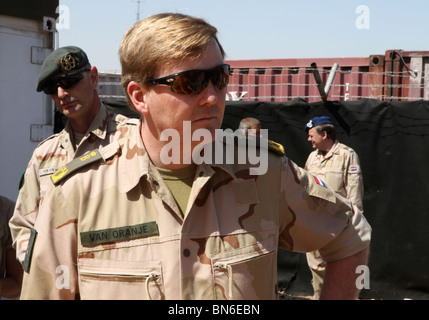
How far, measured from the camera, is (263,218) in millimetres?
1898

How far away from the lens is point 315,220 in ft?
6.57

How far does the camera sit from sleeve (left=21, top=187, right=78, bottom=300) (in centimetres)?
180

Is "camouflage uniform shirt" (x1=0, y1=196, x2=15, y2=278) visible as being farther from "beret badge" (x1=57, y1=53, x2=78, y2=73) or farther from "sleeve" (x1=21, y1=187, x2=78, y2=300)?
"sleeve" (x1=21, y1=187, x2=78, y2=300)

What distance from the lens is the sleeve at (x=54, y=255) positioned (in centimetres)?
180

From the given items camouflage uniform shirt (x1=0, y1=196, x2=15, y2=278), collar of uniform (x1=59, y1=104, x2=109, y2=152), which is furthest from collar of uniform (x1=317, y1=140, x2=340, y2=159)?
camouflage uniform shirt (x1=0, y1=196, x2=15, y2=278)

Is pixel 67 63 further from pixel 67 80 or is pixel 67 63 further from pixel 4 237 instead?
pixel 4 237

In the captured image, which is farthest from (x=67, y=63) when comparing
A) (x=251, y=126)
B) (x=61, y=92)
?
(x=251, y=126)

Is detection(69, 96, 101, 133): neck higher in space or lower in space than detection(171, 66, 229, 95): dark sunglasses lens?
lower

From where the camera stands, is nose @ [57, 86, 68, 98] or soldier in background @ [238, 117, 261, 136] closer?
nose @ [57, 86, 68, 98]

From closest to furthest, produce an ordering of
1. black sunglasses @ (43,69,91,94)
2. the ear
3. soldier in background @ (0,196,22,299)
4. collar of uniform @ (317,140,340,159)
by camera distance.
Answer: the ear
soldier in background @ (0,196,22,299)
black sunglasses @ (43,69,91,94)
collar of uniform @ (317,140,340,159)

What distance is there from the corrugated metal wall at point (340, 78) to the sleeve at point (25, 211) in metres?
4.40

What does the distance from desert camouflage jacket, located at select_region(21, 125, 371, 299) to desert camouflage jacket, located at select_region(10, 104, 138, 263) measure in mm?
1294

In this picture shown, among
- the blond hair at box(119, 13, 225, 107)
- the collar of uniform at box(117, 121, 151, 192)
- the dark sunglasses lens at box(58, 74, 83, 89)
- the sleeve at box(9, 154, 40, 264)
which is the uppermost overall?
the blond hair at box(119, 13, 225, 107)
